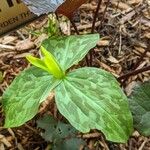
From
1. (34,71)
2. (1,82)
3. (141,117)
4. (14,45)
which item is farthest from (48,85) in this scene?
(14,45)

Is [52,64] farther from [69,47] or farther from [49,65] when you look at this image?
[69,47]

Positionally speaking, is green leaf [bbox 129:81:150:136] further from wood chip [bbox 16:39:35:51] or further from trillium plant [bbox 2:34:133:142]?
wood chip [bbox 16:39:35:51]

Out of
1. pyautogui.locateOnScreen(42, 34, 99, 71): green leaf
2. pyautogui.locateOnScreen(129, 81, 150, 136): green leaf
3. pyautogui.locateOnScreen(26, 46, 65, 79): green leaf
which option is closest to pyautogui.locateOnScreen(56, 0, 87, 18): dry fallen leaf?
pyautogui.locateOnScreen(42, 34, 99, 71): green leaf

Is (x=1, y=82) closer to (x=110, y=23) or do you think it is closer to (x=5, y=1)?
(x=5, y=1)

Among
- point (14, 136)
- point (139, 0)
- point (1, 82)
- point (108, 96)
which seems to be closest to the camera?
point (108, 96)

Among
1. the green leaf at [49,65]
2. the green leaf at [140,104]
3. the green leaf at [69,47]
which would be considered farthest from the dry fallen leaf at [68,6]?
the green leaf at [140,104]

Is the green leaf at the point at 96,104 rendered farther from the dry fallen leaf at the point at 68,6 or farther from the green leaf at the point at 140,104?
the dry fallen leaf at the point at 68,6
